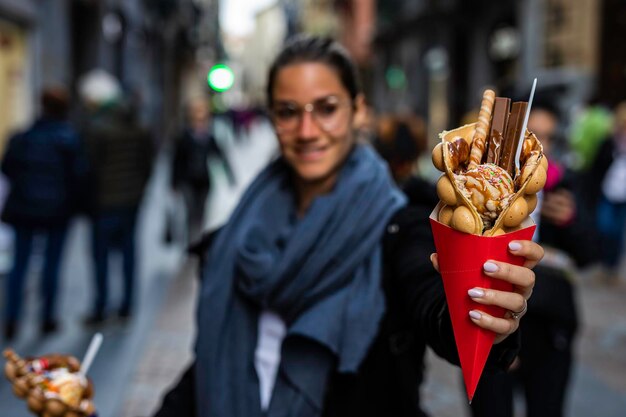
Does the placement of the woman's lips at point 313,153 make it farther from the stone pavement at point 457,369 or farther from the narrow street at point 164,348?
the narrow street at point 164,348

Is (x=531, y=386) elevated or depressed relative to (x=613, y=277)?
elevated

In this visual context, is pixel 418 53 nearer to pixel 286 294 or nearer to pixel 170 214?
pixel 170 214

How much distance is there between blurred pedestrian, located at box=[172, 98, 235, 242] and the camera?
9266mm

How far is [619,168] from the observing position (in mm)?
8055

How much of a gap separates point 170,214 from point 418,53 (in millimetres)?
22404

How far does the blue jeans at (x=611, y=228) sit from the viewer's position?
319 inches

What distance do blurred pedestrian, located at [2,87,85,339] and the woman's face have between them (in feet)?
13.7

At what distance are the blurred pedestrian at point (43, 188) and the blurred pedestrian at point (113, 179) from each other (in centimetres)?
32

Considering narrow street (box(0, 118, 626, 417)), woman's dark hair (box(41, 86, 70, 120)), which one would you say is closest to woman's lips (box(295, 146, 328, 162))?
narrow street (box(0, 118, 626, 417))

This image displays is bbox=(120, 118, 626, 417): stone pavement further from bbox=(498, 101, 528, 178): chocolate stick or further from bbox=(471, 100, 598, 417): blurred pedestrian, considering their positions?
bbox=(498, 101, 528, 178): chocolate stick

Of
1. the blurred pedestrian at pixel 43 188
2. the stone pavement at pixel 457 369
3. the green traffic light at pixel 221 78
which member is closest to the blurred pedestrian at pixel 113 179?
the blurred pedestrian at pixel 43 188

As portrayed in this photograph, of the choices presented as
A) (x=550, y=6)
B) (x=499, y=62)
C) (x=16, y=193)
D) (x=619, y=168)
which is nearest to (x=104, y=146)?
(x=16, y=193)

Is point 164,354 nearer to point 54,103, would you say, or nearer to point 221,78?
point 54,103

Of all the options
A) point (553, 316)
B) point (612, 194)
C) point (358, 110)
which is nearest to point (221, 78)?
point (612, 194)
